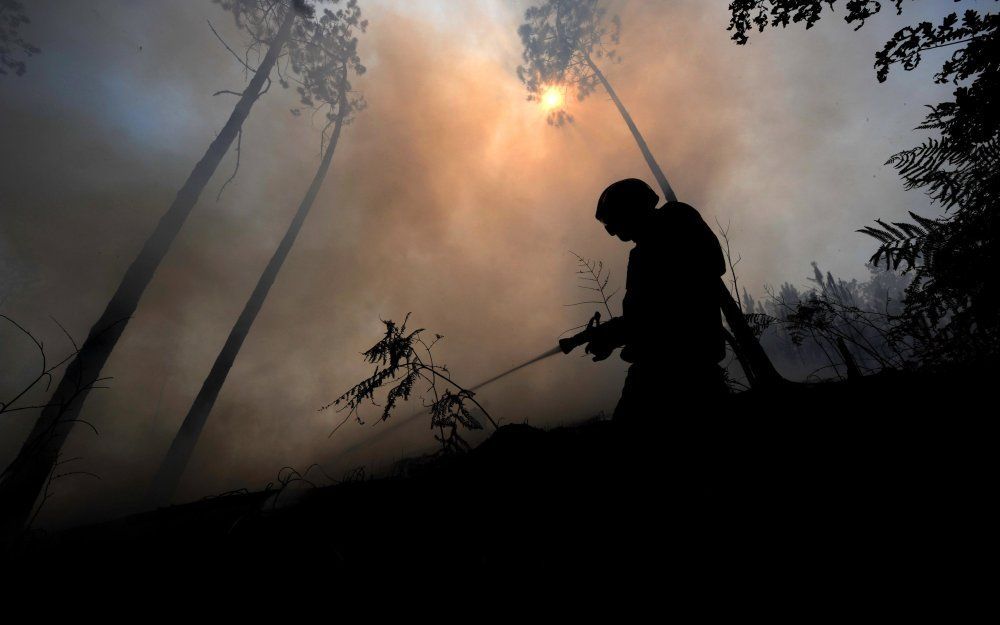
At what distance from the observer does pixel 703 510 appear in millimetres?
1115

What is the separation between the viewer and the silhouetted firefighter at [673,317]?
203 centimetres

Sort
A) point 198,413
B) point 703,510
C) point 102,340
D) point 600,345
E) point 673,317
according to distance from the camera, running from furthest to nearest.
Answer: point 198,413, point 102,340, point 600,345, point 673,317, point 703,510

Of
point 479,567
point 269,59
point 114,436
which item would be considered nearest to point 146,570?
point 479,567

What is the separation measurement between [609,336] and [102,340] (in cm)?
1018

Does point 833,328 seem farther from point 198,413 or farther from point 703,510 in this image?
point 198,413

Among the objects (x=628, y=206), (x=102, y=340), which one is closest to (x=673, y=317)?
(x=628, y=206)

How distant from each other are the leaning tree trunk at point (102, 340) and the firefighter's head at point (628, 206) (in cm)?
676

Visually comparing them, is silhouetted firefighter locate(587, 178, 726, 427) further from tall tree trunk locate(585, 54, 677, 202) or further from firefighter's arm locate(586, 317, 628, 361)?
tall tree trunk locate(585, 54, 677, 202)

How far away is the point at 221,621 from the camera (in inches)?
40.2

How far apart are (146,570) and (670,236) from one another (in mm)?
3133

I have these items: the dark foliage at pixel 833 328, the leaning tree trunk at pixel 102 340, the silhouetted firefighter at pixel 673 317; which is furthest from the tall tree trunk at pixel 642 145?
the leaning tree trunk at pixel 102 340

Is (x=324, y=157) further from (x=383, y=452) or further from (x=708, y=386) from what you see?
(x=383, y=452)

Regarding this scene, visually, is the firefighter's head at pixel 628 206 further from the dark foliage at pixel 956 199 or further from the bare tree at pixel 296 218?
the bare tree at pixel 296 218

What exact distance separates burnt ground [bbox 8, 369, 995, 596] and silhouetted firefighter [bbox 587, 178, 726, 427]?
0.80 ft
